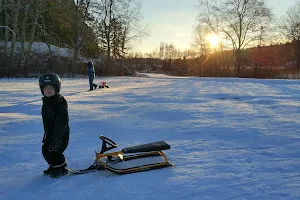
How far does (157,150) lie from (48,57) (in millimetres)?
29948

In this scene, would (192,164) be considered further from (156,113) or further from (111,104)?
(111,104)

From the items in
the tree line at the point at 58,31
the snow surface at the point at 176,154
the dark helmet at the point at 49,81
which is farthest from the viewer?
the tree line at the point at 58,31

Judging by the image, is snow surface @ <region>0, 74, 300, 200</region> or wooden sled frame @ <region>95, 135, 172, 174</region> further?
wooden sled frame @ <region>95, 135, 172, 174</region>

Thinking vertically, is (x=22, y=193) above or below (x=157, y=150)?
below

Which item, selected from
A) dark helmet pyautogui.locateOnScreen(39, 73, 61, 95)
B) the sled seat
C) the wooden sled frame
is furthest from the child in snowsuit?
the sled seat

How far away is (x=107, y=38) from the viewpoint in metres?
36.9

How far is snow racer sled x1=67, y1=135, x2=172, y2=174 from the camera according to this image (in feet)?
12.6

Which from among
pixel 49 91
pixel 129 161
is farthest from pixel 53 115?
pixel 129 161

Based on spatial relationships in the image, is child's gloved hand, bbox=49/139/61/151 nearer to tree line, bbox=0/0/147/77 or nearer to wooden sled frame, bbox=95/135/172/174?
wooden sled frame, bbox=95/135/172/174

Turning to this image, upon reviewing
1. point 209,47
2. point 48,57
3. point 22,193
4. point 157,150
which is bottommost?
point 22,193

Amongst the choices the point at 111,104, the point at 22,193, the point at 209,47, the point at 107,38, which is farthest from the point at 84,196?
the point at 209,47

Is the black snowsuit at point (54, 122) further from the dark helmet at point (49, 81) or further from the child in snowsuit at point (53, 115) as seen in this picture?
the dark helmet at point (49, 81)

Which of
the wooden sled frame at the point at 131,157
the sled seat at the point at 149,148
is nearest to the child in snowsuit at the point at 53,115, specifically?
the wooden sled frame at the point at 131,157

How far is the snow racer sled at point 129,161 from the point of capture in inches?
152
